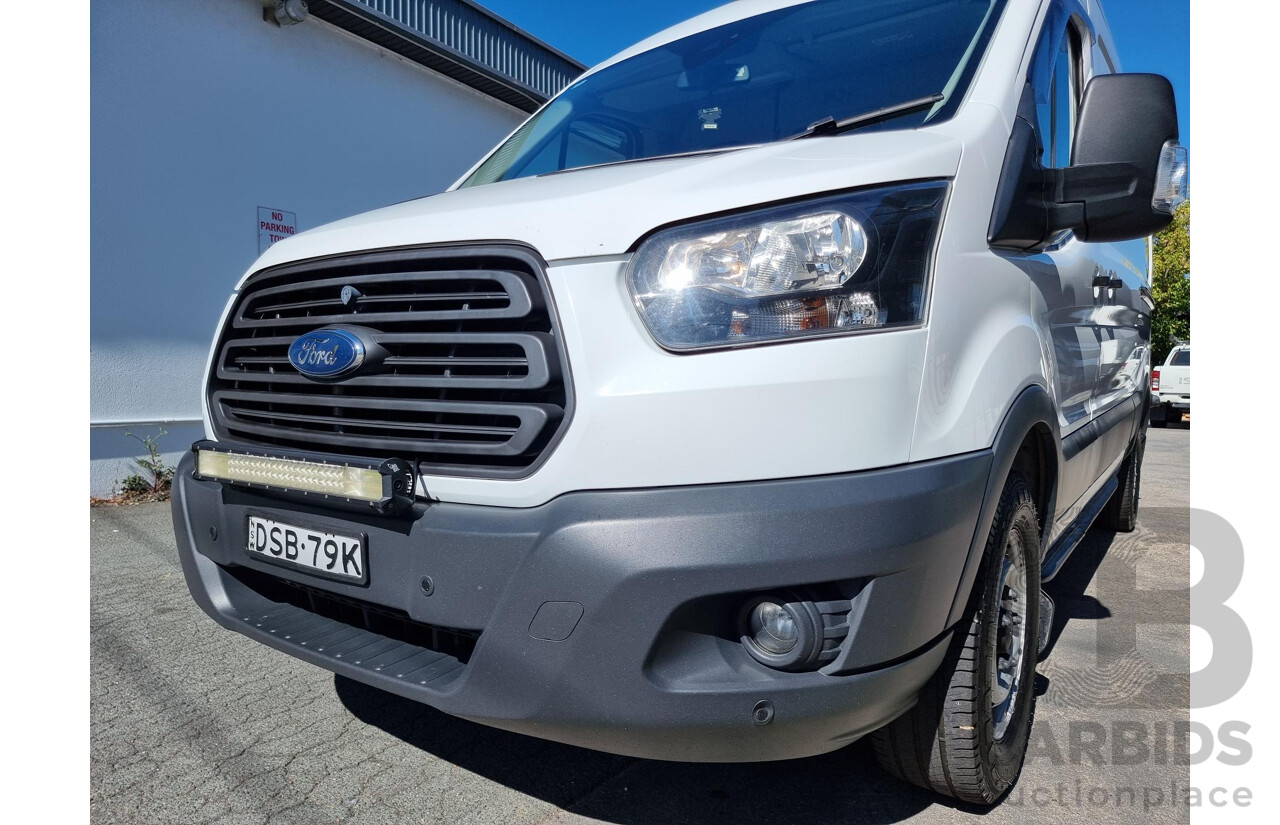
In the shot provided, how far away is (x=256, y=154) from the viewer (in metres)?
6.88

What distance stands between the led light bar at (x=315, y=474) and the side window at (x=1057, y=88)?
6.09 feet

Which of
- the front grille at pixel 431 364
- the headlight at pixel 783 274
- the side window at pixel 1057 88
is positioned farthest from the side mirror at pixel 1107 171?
the front grille at pixel 431 364

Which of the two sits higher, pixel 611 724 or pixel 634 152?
pixel 634 152

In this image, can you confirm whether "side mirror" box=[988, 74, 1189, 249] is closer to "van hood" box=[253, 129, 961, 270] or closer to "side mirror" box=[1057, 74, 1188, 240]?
"side mirror" box=[1057, 74, 1188, 240]

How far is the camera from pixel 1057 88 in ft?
8.65

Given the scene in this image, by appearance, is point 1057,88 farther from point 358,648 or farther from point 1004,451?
point 358,648

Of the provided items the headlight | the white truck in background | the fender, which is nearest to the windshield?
the headlight

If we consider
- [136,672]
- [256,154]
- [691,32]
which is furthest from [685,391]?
[256,154]

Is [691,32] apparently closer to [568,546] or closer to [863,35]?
[863,35]

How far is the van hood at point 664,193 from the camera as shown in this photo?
5.27ft

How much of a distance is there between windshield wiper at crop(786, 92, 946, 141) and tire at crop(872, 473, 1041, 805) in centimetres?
88

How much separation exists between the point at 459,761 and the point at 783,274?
1.60 m

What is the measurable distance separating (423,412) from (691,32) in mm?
1895

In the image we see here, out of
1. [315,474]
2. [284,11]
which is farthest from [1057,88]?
[284,11]
